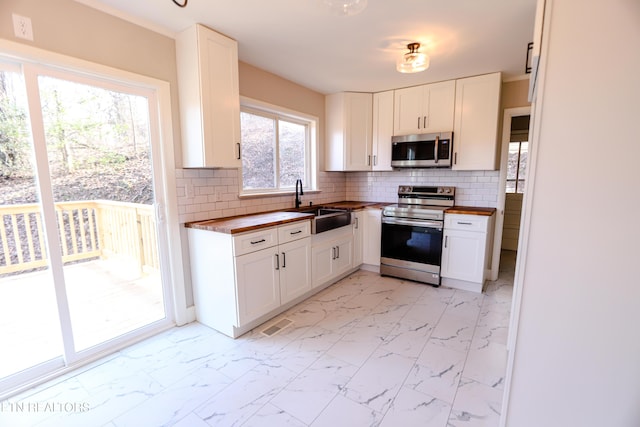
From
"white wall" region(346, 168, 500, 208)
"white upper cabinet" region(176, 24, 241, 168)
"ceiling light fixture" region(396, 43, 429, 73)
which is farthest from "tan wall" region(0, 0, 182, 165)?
"white wall" region(346, 168, 500, 208)

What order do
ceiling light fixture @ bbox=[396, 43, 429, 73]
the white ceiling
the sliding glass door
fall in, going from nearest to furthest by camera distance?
the sliding glass door
the white ceiling
ceiling light fixture @ bbox=[396, 43, 429, 73]

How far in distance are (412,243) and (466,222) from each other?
0.66 m

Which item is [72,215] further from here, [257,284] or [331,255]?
[331,255]

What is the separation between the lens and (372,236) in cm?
381

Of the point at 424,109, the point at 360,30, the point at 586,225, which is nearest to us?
the point at 586,225

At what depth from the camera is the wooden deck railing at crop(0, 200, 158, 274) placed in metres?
1.71

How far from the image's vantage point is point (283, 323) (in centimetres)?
255

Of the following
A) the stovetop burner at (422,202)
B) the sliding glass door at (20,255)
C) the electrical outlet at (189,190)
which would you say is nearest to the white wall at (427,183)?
the stovetop burner at (422,202)

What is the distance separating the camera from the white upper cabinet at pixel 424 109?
11.1ft

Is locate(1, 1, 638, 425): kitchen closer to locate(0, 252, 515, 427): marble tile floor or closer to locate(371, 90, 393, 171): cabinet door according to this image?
locate(0, 252, 515, 427): marble tile floor

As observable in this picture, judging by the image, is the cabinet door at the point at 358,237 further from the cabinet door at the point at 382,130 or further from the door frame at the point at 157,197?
the door frame at the point at 157,197

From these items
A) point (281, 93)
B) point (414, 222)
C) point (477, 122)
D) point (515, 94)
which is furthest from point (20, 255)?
point (515, 94)

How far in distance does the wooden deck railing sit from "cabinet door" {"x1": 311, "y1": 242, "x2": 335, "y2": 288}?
152cm

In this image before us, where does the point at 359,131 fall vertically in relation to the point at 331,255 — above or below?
above
